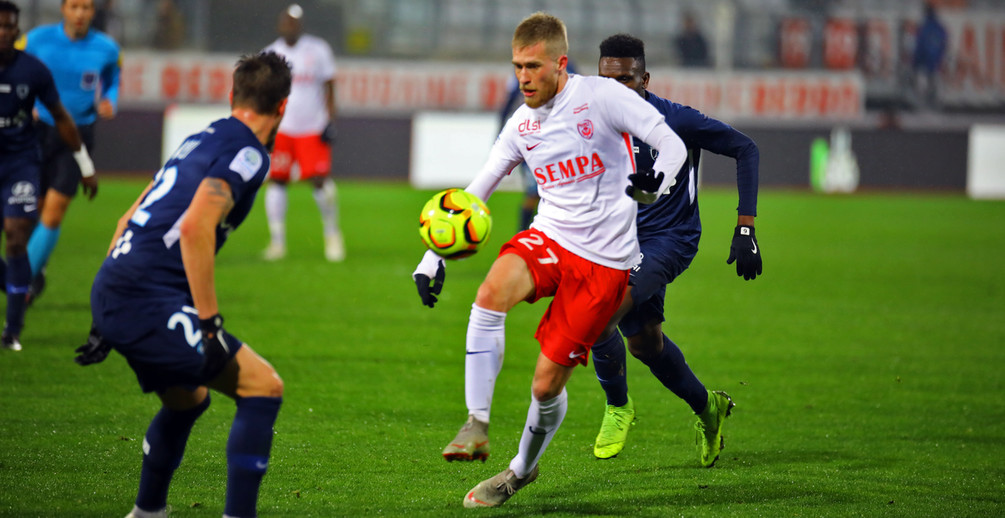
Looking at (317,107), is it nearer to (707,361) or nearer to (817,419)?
(707,361)

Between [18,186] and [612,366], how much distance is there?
4271mm

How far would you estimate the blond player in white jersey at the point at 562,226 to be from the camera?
4516 mm

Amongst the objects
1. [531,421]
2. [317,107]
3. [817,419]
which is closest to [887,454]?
[817,419]

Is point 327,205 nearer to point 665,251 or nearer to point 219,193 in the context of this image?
point 665,251

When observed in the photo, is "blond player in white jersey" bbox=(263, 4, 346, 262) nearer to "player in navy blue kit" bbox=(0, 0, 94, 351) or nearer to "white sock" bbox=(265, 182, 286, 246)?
"white sock" bbox=(265, 182, 286, 246)

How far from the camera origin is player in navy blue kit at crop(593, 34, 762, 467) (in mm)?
5402

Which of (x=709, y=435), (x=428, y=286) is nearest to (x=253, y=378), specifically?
(x=428, y=286)

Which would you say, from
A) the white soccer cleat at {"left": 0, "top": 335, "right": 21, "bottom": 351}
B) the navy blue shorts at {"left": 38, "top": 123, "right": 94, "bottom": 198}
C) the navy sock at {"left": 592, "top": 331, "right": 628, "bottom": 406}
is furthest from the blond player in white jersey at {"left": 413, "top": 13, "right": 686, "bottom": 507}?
the navy blue shorts at {"left": 38, "top": 123, "right": 94, "bottom": 198}

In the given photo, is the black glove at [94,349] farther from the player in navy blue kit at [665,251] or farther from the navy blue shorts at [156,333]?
the player in navy blue kit at [665,251]

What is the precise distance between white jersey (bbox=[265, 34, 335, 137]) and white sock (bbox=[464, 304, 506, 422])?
9.37 m

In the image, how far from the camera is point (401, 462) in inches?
207

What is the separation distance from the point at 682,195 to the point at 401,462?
1.92 meters

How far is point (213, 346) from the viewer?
12.0 feet

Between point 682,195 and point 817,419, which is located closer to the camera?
point 682,195
